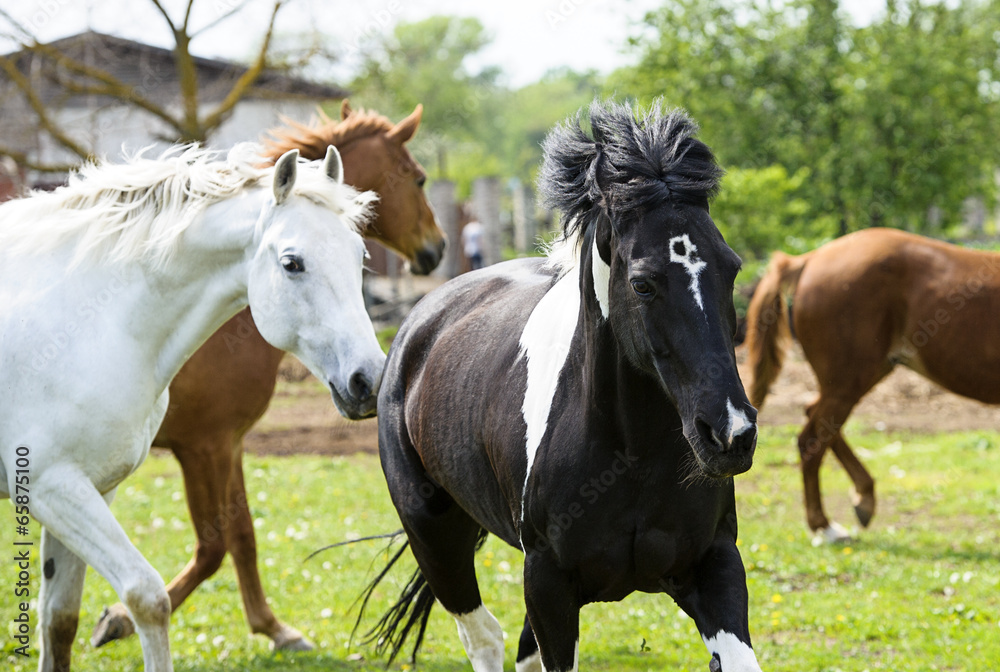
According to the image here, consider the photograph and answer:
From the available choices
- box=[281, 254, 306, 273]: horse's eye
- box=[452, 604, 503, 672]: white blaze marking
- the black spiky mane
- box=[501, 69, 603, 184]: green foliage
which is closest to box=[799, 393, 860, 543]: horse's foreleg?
box=[452, 604, 503, 672]: white blaze marking

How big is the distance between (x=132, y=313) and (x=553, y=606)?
189 cm

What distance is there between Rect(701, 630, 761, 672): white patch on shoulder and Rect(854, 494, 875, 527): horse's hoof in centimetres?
460

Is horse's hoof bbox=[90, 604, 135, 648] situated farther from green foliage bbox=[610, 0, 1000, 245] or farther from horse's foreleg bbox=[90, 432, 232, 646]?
green foliage bbox=[610, 0, 1000, 245]

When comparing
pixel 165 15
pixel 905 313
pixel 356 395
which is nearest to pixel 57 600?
pixel 356 395

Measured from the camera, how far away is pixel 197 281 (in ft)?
11.4

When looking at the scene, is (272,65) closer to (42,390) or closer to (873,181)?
(873,181)

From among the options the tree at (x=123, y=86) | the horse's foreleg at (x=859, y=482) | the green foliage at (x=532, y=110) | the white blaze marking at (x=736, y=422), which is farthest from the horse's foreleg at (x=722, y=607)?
the green foliage at (x=532, y=110)

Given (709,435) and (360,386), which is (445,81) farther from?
(709,435)

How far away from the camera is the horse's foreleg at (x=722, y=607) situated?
2.39 metres

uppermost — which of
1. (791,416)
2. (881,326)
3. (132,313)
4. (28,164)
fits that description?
(28,164)

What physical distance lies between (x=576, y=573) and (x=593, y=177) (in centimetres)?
112

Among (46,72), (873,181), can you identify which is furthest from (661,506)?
(873,181)

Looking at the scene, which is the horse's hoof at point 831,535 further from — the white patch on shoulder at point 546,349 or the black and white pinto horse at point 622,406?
the white patch on shoulder at point 546,349

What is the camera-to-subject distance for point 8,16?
38.0 ft
